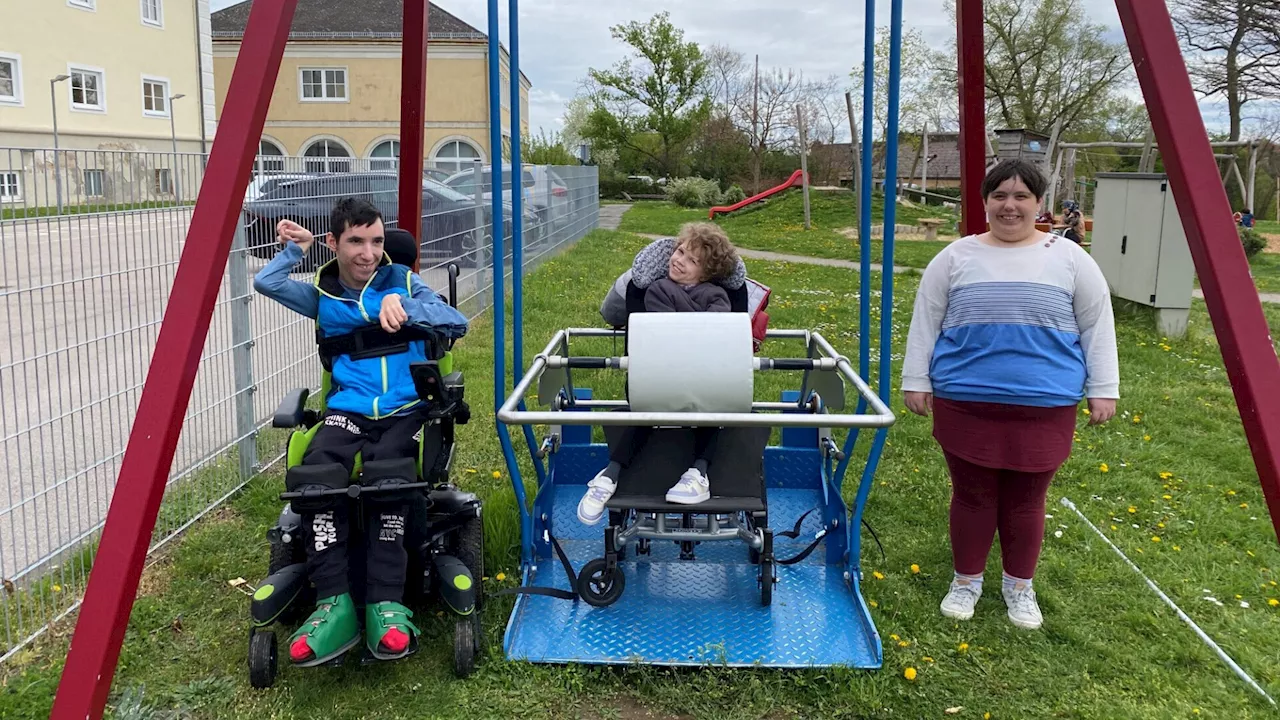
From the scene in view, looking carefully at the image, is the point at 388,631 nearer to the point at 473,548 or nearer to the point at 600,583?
the point at 473,548

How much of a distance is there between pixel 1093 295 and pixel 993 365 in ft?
1.24

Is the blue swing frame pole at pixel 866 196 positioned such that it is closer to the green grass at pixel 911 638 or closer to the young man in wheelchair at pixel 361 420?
the green grass at pixel 911 638

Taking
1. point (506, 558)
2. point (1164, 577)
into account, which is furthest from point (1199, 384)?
point (506, 558)

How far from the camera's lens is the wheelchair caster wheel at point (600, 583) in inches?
134

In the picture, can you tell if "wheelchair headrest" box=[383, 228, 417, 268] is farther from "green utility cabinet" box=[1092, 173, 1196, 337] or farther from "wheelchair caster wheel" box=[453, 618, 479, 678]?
"green utility cabinet" box=[1092, 173, 1196, 337]

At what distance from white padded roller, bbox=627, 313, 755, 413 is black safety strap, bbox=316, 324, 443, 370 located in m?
0.69

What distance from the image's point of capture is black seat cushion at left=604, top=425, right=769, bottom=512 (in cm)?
329

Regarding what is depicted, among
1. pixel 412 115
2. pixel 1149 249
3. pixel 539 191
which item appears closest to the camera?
pixel 412 115

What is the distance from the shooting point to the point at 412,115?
3.89m

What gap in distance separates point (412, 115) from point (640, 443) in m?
1.59

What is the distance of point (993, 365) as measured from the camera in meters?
3.26

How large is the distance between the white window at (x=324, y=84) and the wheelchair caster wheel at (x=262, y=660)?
3824 centimetres

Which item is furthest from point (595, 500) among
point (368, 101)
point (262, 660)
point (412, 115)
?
point (368, 101)

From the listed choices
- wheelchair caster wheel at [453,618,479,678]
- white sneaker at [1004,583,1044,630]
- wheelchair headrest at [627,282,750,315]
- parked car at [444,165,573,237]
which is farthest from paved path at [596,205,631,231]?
wheelchair caster wheel at [453,618,479,678]
